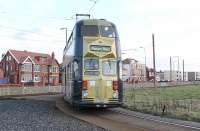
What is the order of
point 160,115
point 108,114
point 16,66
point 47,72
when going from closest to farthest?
point 160,115, point 108,114, point 16,66, point 47,72

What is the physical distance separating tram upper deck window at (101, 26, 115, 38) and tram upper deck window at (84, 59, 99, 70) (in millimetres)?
1495

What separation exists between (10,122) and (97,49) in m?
6.56

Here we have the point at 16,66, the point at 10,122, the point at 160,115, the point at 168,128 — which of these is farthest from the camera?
the point at 16,66

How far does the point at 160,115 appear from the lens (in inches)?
811

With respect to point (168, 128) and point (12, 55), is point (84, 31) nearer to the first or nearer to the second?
point (168, 128)

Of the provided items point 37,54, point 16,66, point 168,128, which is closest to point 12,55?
point 16,66

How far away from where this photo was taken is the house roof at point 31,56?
100875mm

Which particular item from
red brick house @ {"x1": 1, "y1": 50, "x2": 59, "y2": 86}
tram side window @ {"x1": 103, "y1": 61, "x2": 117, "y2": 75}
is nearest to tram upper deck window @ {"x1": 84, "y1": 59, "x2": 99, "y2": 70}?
tram side window @ {"x1": 103, "y1": 61, "x2": 117, "y2": 75}

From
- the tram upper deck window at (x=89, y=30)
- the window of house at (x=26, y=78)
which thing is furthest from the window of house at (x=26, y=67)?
the tram upper deck window at (x=89, y=30)

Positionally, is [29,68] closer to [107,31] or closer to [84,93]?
[107,31]

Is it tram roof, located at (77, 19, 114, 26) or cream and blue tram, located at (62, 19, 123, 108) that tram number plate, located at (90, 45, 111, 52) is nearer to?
cream and blue tram, located at (62, 19, 123, 108)

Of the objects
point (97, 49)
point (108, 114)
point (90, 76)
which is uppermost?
point (97, 49)

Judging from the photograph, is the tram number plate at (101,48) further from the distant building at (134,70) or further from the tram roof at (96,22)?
the distant building at (134,70)

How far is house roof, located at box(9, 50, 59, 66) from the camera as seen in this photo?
331ft
